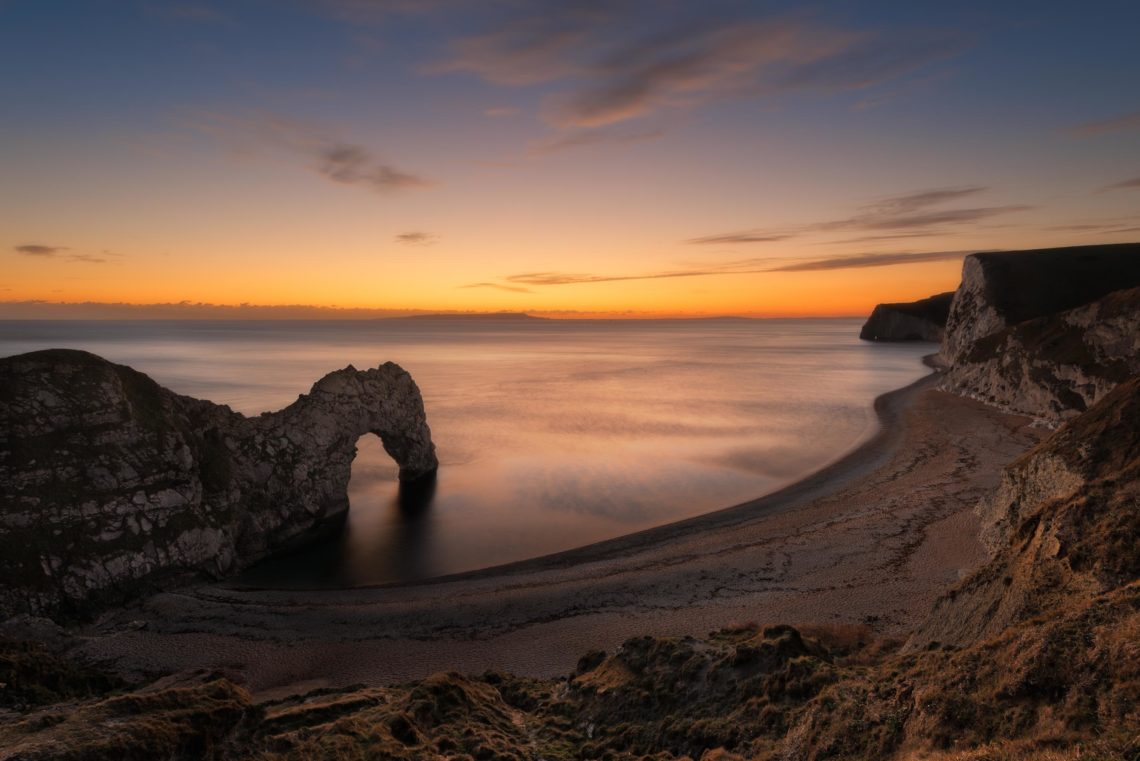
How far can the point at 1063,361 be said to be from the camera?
1973 inches

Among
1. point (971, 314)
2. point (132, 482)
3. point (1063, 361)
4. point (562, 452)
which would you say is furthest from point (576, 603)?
point (971, 314)

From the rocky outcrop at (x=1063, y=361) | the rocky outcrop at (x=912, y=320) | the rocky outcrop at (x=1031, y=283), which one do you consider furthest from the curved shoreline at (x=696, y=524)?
the rocky outcrop at (x=912, y=320)

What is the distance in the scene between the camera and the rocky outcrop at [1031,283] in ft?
237

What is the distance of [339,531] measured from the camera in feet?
101

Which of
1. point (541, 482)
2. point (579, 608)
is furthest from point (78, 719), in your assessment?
point (541, 482)

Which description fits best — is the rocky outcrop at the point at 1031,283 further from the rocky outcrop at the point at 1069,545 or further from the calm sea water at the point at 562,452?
the rocky outcrop at the point at 1069,545

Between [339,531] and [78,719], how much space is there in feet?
74.9

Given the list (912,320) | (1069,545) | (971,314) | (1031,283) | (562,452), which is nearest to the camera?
(1069,545)

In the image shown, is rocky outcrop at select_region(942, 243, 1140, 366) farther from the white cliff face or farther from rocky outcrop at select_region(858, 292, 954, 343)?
rocky outcrop at select_region(858, 292, 954, 343)

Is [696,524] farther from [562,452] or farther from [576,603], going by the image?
[562,452]

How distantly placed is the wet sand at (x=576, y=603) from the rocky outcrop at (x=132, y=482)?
202 cm

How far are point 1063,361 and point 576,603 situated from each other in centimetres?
5220

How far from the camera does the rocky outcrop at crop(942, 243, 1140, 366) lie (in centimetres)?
7219

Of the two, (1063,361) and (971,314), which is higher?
(971,314)
